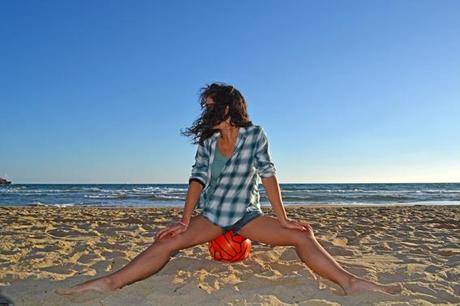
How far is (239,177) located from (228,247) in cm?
86

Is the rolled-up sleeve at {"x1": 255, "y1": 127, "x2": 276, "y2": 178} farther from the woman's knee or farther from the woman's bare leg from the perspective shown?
the woman's knee

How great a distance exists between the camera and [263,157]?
3691 mm

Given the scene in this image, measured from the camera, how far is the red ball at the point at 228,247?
4156 millimetres

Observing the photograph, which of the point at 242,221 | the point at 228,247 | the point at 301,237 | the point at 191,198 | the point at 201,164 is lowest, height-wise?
the point at 228,247

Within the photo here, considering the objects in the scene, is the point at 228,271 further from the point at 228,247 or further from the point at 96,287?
the point at 96,287

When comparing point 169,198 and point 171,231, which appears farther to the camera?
point 169,198

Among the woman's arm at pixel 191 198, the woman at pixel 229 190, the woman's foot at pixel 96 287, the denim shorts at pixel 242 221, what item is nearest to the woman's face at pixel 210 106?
the woman at pixel 229 190

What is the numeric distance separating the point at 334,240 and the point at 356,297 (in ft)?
9.62

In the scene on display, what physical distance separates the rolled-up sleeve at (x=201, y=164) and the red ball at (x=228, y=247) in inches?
28.4

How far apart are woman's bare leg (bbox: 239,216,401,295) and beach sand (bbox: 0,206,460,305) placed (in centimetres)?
8

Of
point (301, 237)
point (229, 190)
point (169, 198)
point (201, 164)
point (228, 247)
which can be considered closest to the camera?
point (301, 237)

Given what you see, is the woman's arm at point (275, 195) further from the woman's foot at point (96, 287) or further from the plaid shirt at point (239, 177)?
the woman's foot at point (96, 287)

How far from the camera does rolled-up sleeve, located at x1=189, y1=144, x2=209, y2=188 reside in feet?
12.3

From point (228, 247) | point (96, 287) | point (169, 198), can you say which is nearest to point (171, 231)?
point (96, 287)
